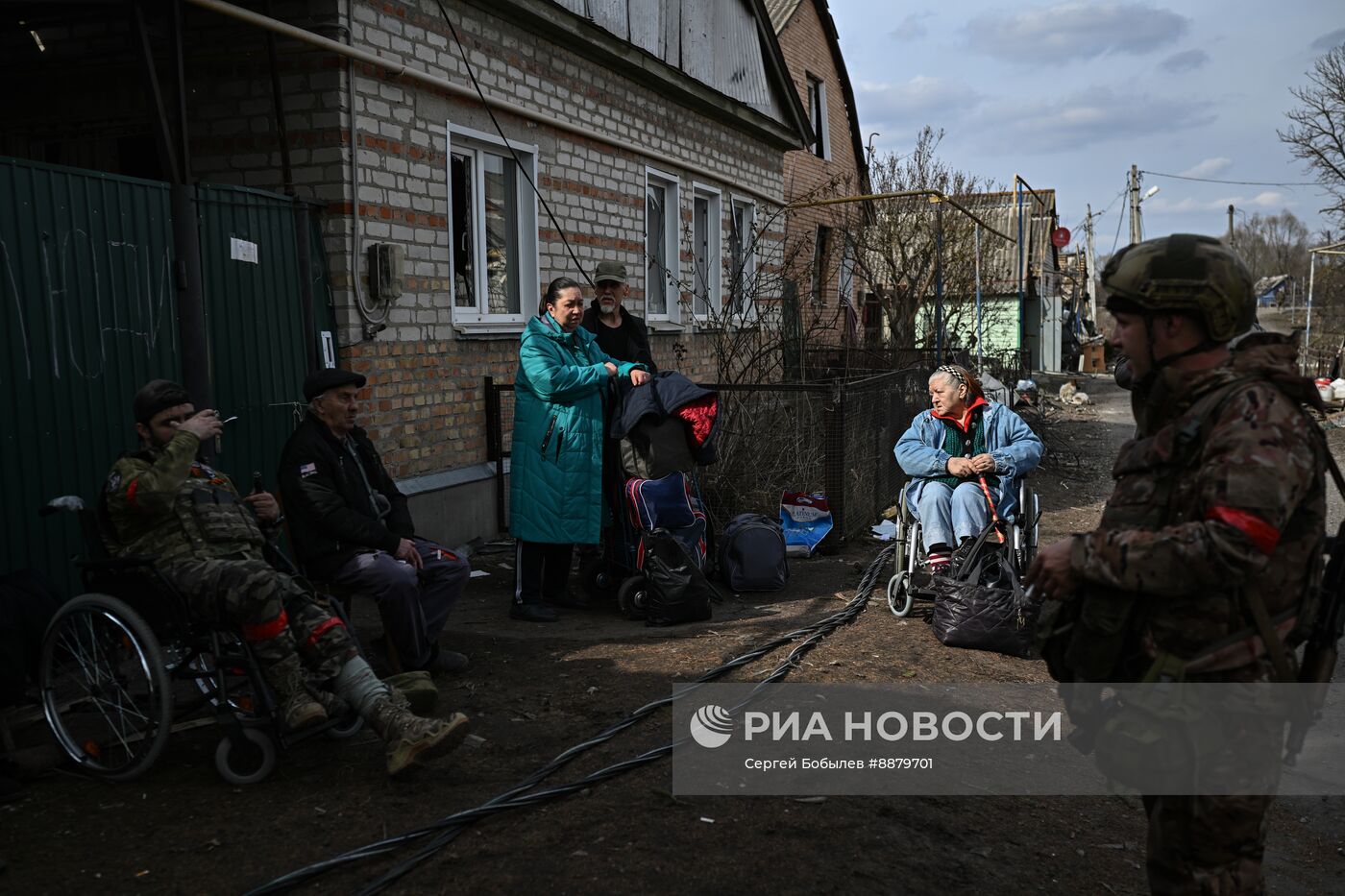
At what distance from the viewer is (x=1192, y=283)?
230 cm

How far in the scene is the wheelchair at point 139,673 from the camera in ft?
12.7

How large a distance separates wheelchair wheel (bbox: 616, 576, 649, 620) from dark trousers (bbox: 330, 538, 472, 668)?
1376 millimetres

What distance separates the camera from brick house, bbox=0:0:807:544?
286 inches

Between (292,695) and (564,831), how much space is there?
3.73ft

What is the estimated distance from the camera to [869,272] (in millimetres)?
16969

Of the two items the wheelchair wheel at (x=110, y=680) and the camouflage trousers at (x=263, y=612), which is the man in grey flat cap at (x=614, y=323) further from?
the wheelchair wheel at (x=110, y=680)

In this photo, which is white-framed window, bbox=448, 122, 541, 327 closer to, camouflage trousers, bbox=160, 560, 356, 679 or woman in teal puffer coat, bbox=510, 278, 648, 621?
woman in teal puffer coat, bbox=510, 278, 648, 621

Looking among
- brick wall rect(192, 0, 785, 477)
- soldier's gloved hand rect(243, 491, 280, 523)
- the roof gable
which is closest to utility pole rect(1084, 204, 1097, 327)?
the roof gable

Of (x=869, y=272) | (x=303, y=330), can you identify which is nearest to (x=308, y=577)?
(x=303, y=330)

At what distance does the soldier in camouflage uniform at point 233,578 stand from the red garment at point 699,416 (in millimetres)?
2737

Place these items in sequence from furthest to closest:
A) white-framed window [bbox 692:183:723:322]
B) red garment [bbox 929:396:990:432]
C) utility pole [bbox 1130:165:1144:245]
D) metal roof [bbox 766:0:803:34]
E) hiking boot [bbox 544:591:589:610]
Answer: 1. utility pole [bbox 1130:165:1144:245]
2. metal roof [bbox 766:0:803:34]
3. white-framed window [bbox 692:183:723:322]
4. hiking boot [bbox 544:591:589:610]
5. red garment [bbox 929:396:990:432]

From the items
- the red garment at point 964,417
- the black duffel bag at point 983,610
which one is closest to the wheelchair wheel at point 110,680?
the black duffel bag at point 983,610

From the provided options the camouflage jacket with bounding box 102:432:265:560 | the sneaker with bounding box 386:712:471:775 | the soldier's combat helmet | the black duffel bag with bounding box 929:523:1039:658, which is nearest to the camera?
the soldier's combat helmet

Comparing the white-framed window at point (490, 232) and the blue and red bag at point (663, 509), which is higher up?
the white-framed window at point (490, 232)
